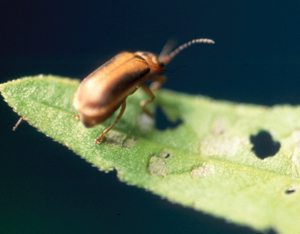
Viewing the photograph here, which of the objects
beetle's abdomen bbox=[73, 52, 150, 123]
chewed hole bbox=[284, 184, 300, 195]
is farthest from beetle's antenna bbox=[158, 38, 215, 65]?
chewed hole bbox=[284, 184, 300, 195]

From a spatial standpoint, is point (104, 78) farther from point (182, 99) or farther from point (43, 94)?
point (182, 99)

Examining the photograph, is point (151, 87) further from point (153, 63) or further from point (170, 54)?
point (170, 54)

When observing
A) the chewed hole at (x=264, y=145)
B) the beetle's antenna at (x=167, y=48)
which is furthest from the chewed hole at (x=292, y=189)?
the beetle's antenna at (x=167, y=48)

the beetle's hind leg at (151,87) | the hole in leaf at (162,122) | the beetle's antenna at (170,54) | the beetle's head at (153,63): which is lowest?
the hole in leaf at (162,122)

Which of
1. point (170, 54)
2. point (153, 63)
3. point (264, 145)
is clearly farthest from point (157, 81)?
point (264, 145)

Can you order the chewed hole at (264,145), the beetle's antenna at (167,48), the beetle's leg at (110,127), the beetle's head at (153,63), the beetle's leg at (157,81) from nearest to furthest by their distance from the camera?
1. the beetle's leg at (110,127)
2. the chewed hole at (264,145)
3. the beetle's head at (153,63)
4. the beetle's leg at (157,81)
5. the beetle's antenna at (167,48)

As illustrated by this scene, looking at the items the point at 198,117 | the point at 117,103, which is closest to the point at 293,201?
the point at 198,117

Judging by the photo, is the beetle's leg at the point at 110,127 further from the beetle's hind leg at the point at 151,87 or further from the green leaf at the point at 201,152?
the beetle's hind leg at the point at 151,87
